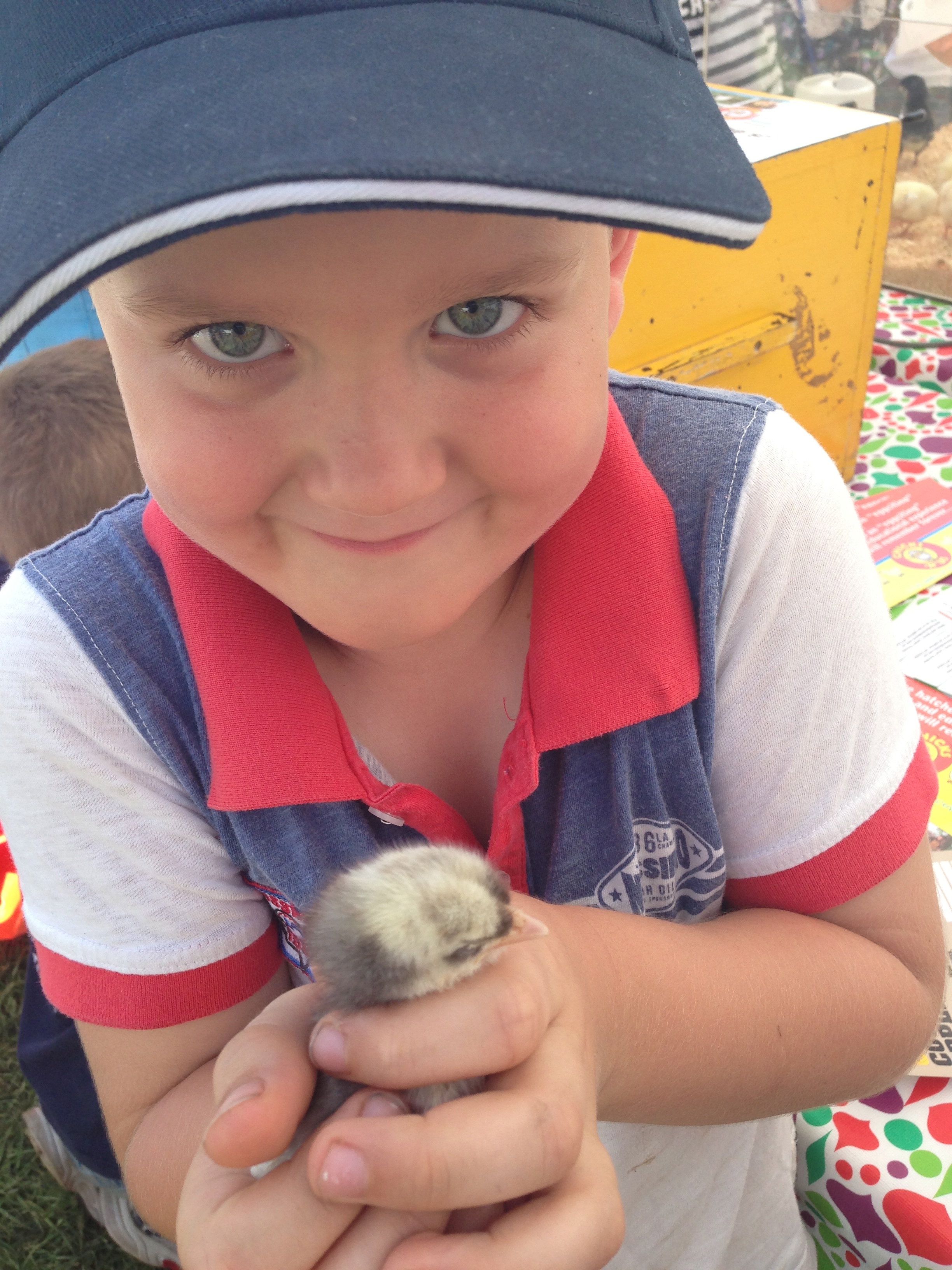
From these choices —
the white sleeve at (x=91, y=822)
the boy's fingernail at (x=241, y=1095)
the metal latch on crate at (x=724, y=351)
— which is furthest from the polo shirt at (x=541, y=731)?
the metal latch on crate at (x=724, y=351)

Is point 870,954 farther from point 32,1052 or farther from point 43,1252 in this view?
point 43,1252

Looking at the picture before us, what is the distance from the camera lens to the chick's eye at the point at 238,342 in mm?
524

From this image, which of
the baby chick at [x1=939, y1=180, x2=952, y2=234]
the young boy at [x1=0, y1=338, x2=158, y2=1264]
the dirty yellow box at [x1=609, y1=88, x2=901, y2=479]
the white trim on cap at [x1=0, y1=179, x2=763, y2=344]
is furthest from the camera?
the baby chick at [x1=939, y1=180, x2=952, y2=234]

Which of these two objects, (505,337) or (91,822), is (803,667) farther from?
(91,822)

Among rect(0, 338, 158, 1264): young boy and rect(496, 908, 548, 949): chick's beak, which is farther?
rect(0, 338, 158, 1264): young boy

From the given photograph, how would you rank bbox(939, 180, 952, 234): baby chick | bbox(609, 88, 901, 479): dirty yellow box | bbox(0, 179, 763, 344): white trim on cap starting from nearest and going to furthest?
bbox(0, 179, 763, 344): white trim on cap → bbox(609, 88, 901, 479): dirty yellow box → bbox(939, 180, 952, 234): baby chick

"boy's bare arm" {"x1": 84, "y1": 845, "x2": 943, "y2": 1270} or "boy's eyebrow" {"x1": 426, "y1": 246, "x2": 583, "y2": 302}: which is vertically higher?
"boy's eyebrow" {"x1": 426, "y1": 246, "x2": 583, "y2": 302}

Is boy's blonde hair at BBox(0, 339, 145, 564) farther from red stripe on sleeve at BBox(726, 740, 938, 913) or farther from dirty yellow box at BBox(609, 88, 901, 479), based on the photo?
red stripe on sleeve at BBox(726, 740, 938, 913)

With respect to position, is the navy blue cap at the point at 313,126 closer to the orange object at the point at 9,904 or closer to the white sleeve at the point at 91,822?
the white sleeve at the point at 91,822

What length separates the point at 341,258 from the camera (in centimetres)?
47

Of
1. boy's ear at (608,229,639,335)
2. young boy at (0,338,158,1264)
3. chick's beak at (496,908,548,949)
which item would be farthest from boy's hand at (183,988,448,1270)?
young boy at (0,338,158,1264)

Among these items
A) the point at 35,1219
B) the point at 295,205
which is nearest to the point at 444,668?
the point at 295,205

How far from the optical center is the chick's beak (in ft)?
1.83

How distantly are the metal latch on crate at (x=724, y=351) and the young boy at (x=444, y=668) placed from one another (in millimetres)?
832
